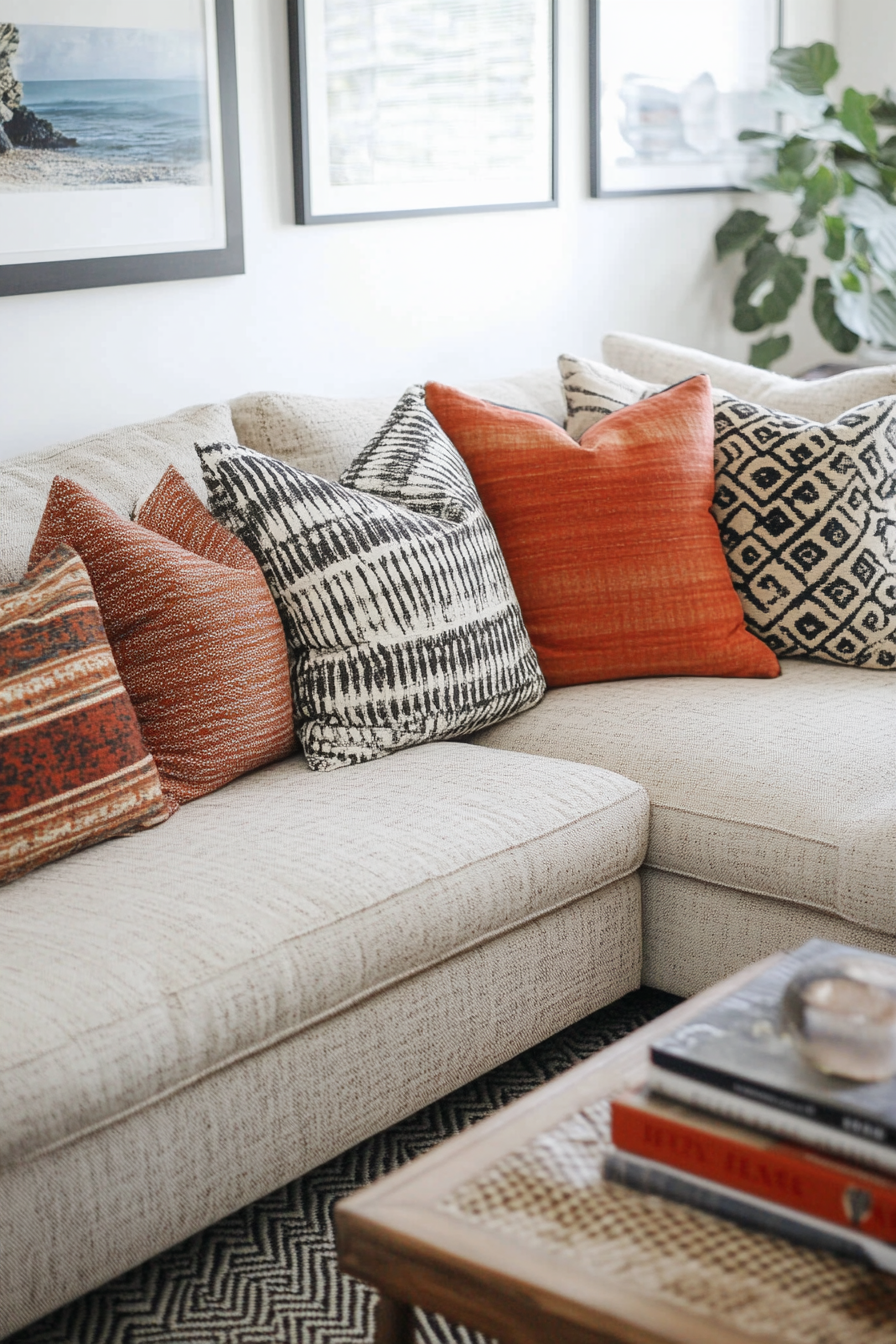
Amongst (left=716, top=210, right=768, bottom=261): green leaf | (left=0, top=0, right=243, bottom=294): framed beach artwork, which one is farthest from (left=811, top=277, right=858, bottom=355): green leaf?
(left=0, top=0, right=243, bottom=294): framed beach artwork

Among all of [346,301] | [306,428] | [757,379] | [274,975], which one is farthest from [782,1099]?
[346,301]

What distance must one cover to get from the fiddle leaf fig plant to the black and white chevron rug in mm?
2491

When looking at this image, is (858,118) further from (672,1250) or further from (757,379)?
(672,1250)

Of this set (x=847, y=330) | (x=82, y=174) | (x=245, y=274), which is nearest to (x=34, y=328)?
(x=82, y=174)

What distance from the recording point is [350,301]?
2906mm

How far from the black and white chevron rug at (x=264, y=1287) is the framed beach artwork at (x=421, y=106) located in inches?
69.2

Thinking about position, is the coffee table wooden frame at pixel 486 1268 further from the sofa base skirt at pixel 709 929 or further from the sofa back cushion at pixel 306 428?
the sofa back cushion at pixel 306 428

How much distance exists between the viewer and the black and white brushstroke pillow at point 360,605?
2.03 m

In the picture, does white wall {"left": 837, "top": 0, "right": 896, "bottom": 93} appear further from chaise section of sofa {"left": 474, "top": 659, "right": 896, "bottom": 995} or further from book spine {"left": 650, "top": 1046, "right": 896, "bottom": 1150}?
book spine {"left": 650, "top": 1046, "right": 896, "bottom": 1150}

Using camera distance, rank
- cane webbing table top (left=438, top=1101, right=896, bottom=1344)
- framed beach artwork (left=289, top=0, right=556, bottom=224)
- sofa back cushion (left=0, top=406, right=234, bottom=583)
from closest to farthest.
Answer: cane webbing table top (left=438, top=1101, right=896, bottom=1344) < sofa back cushion (left=0, top=406, right=234, bottom=583) < framed beach artwork (left=289, top=0, right=556, bottom=224)

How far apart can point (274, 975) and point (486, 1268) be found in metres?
0.55

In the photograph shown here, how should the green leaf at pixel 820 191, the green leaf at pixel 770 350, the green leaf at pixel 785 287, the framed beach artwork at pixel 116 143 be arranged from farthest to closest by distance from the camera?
the green leaf at pixel 770 350 < the green leaf at pixel 785 287 < the green leaf at pixel 820 191 < the framed beach artwork at pixel 116 143

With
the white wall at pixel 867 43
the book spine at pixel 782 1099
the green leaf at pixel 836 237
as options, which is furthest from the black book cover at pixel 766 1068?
the white wall at pixel 867 43

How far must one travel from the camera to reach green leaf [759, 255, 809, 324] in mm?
3729
